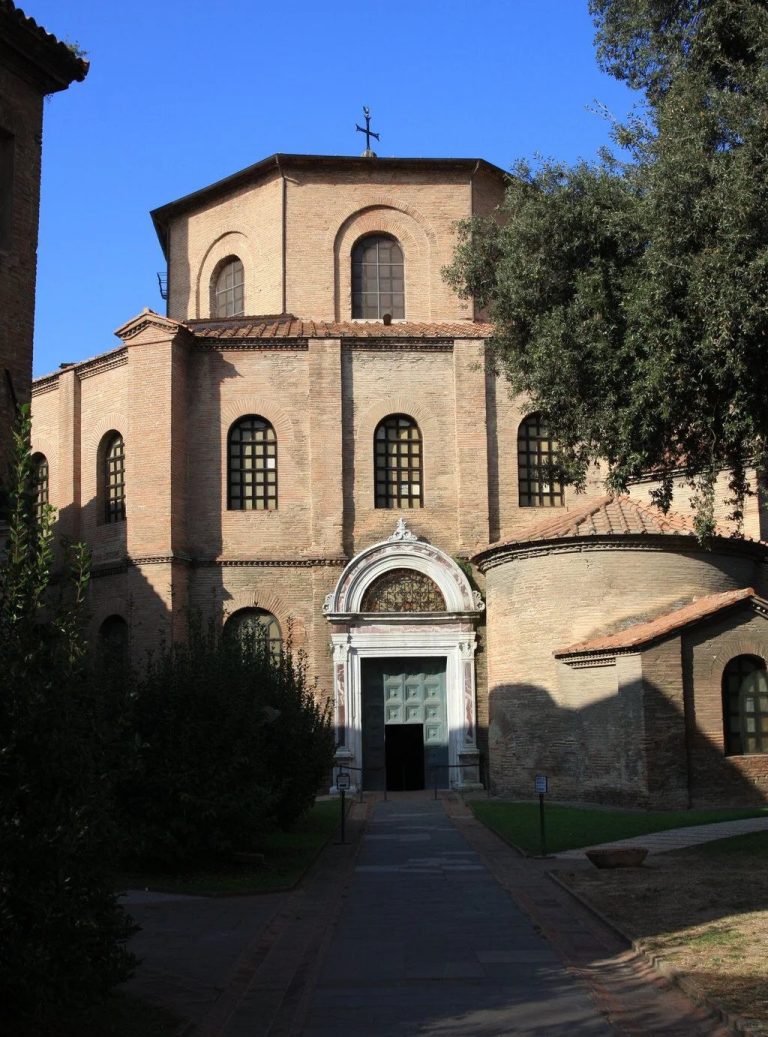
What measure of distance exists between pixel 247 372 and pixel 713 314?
16298 mm

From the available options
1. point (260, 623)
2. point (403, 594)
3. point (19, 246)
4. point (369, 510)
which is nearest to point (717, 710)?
point (403, 594)

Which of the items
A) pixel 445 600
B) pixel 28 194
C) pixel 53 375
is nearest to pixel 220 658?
pixel 28 194

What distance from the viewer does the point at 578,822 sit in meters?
20.0

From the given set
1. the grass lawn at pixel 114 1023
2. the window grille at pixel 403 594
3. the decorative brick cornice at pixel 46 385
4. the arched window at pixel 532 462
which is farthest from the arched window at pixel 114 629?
the grass lawn at pixel 114 1023

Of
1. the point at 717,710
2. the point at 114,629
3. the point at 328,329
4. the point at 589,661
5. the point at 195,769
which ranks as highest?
the point at 328,329

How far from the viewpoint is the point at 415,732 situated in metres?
28.2

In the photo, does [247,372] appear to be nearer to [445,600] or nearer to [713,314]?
[445,600]

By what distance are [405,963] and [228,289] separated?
25157 millimetres

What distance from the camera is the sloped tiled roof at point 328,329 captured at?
28.6 metres

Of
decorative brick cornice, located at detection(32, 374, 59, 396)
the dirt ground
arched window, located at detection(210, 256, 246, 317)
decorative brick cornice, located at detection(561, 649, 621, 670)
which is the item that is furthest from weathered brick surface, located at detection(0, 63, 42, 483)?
arched window, located at detection(210, 256, 246, 317)

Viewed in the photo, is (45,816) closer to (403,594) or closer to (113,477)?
(403,594)

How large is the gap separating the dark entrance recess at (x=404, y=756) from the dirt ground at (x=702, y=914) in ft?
41.3

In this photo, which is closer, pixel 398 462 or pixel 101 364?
pixel 398 462

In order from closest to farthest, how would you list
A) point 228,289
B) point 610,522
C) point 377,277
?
point 610,522 → point 377,277 → point 228,289
